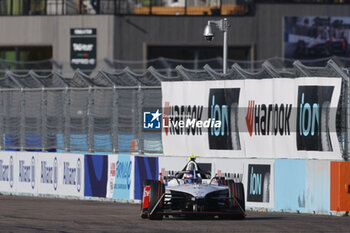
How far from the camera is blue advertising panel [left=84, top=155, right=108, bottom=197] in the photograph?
2325cm

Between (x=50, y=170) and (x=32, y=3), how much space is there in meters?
29.7

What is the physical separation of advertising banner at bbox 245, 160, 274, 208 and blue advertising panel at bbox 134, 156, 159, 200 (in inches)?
107

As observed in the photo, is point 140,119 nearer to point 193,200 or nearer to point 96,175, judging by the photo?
point 96,175

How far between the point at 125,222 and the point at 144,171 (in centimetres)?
652

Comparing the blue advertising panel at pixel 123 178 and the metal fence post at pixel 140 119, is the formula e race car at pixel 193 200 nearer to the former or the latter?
the blue advertising panel at pixel 123 178

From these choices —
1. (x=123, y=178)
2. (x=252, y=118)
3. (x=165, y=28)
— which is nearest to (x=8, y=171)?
(x=123, y=178)

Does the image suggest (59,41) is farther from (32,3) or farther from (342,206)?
(342,206)

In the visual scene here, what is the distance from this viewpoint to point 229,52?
51.9 m

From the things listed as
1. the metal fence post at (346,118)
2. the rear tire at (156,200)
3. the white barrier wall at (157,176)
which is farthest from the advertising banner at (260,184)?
the rear tire at (156,200)

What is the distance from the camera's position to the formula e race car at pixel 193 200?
16188mm

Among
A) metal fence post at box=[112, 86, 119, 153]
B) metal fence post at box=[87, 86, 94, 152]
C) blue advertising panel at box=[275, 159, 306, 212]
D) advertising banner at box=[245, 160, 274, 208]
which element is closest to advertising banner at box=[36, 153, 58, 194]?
metal fence post at box=[87, 86, 94, 152]

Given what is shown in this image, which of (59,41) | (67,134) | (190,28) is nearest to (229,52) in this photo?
(190,28)

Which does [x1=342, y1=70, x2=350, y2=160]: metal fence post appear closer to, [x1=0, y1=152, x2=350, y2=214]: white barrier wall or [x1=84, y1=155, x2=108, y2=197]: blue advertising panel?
[x1=0, y1=152, x2=350, y2=214]: white barrier wall

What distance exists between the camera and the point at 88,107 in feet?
78.9
